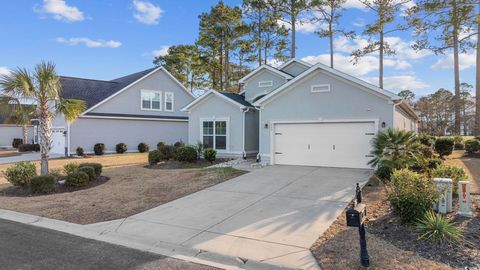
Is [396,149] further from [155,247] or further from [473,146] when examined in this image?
[473,146]

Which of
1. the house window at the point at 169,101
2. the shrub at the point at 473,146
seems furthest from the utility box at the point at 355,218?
the house window at the point at 169,101

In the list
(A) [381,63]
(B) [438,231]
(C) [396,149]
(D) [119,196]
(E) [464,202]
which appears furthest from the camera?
(A) [381,63]

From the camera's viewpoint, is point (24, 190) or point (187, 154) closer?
point (24, 190)

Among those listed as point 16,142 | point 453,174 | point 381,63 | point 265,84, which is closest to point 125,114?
point 265,84

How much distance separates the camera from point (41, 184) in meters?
10.9

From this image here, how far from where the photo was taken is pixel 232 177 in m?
12.4

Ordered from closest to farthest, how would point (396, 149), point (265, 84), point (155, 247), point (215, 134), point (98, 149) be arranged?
point (155, 247)
point (396, 149)
point (215, 134)
point (265, 84)
point (98, 149)

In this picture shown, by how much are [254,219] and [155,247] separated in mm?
2352

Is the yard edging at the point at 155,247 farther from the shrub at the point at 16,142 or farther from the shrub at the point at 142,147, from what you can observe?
the shrub at the point at 16,142

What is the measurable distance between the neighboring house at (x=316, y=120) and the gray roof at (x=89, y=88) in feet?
38.8

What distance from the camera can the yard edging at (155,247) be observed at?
16.7 feet

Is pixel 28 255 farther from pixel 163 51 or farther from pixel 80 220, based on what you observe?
pixel 163 51

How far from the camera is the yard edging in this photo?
5.08 m

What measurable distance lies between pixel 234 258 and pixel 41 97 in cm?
1093
